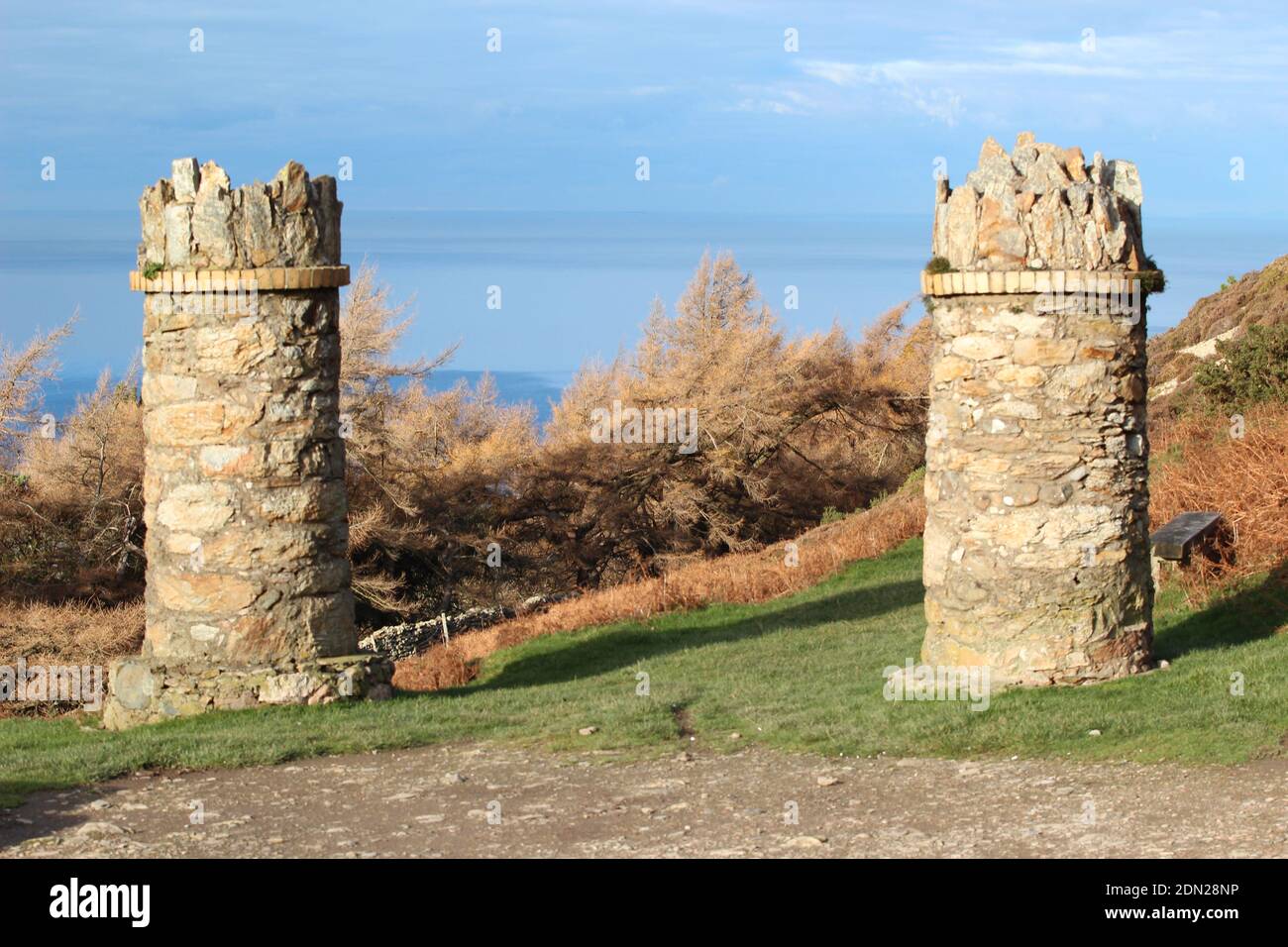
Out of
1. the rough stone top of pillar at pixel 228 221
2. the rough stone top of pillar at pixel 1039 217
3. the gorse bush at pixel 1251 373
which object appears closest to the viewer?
the rough stone top of pillar at pixel 1039 217

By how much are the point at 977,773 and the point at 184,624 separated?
21.8 ft

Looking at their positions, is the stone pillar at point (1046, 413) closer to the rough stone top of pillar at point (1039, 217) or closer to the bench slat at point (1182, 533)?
the rough stone top of pillar at point (1039, 217)

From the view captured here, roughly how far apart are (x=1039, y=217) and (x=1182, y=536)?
446 cm

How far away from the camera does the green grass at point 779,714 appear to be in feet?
31.2

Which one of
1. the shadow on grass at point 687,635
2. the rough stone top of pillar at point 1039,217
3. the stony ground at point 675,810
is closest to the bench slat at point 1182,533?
the shadow on grass at point 687,635

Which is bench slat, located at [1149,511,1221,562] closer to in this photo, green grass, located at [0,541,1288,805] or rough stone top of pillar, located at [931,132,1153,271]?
green grass, located at [0,541,1288,805]

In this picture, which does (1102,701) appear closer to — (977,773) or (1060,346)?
(977,773)

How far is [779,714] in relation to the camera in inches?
429

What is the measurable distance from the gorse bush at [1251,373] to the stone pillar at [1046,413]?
8760mm

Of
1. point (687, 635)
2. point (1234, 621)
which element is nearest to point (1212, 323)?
point (687, 635)

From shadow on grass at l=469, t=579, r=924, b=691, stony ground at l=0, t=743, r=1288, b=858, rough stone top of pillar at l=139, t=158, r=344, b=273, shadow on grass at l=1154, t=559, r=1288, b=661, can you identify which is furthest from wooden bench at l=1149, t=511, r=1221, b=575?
rough stone top of pillar at l=139, t=158, r=344, b=273

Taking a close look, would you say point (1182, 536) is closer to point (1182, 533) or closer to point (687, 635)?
point (1182, 533)

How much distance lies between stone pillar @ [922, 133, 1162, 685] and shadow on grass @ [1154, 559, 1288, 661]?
1249mm

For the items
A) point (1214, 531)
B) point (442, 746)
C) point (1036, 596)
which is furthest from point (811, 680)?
point (1214, 531)
